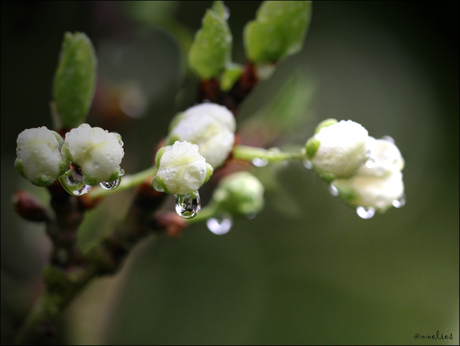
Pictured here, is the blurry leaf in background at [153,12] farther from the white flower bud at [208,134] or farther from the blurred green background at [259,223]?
the white flower bud at [208,134]

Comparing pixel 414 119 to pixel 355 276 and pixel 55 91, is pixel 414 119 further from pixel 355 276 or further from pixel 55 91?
pixel 55 91

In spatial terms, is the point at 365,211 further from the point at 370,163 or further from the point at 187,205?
the point at 187,205

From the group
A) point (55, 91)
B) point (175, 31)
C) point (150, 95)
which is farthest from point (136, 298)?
point (55, 91)

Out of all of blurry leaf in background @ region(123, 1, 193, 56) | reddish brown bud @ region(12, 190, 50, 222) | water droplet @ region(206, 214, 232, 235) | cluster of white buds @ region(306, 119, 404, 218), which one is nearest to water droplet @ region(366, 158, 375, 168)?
cluster of white buds @ region(306, 119, 404, 218)

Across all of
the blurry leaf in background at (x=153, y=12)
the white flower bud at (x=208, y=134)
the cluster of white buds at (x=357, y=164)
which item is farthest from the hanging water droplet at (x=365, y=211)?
the blurry leaf in background at (x=153, y=12)

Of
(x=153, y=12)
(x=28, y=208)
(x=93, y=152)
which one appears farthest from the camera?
(x=153, y=12)

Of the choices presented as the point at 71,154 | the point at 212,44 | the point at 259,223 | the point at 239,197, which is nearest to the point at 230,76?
the point at 212,44
